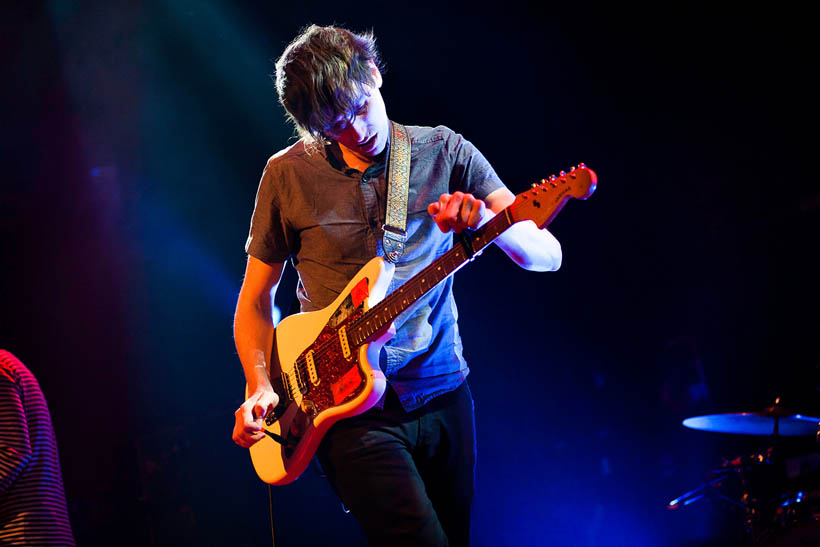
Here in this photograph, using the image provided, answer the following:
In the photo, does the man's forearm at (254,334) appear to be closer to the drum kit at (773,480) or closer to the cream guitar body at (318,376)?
the cream guitar body at (318,376)

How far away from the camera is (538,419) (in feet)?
19.1

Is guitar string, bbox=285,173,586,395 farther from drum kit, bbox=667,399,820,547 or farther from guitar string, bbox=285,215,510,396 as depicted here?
drum kit, bbox=667,399,820,547

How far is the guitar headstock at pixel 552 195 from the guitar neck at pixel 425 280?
0.21ft

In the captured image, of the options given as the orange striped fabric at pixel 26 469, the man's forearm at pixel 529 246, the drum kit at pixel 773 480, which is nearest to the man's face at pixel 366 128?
the man's forearm at pixel 529 246

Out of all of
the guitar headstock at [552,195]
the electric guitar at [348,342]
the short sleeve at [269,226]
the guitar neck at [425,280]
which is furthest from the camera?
the short sleeve at [269,226]

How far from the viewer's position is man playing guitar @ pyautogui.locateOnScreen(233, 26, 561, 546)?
87.0 inches

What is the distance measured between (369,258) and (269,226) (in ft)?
1.58

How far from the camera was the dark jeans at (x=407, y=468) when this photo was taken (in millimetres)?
2127

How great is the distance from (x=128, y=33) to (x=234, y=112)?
3.18 feet

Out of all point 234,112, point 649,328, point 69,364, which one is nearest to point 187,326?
point 69,364

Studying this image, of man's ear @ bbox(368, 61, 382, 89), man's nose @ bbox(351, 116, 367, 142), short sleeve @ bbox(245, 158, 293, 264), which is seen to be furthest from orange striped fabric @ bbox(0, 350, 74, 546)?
man's ear @ bbox(368, 61, 382, 89)

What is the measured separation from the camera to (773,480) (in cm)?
470

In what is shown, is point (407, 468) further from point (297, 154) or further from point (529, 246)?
point (297, 154)

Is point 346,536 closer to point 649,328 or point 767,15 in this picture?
point 649,328
